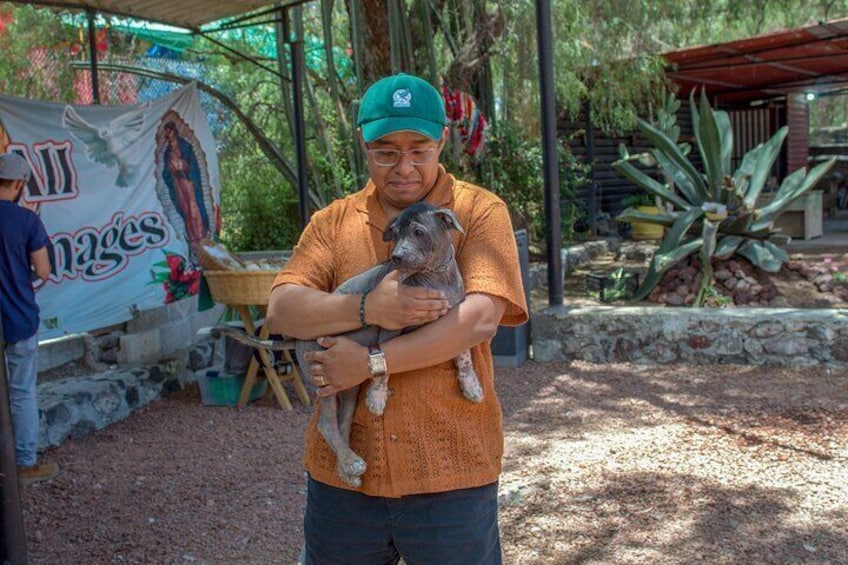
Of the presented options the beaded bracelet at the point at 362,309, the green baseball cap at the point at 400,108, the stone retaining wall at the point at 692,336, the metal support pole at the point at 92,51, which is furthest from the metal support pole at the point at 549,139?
the beaded bracelet at the point at 362,309

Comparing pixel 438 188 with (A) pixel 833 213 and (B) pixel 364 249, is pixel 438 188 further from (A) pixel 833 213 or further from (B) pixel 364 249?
(A) pixel 833 213

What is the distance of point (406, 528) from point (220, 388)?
4291 millimetres

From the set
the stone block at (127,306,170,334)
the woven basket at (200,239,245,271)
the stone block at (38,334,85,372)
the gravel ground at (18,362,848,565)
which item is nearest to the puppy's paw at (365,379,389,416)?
the gravel ground at (18,362,848,565)

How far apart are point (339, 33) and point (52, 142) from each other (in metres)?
7.13

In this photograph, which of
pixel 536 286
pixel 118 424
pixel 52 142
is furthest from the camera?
pixel 536 286

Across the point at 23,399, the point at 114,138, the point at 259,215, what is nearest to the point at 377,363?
the point at 23,399

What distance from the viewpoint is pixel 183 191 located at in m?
7.20

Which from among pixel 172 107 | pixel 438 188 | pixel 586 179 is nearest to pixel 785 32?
pixel 586 179

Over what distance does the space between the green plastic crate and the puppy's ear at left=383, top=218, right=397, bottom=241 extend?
4305mm

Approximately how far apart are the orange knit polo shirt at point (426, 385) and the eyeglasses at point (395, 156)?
97mm

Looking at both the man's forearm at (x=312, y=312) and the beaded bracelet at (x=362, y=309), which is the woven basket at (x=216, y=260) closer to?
the man's forearm at (x=312, y=312)

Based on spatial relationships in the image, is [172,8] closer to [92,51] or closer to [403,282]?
[92,51]

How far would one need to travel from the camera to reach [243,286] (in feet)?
17.4

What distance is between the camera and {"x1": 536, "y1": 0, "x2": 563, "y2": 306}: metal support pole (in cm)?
613
